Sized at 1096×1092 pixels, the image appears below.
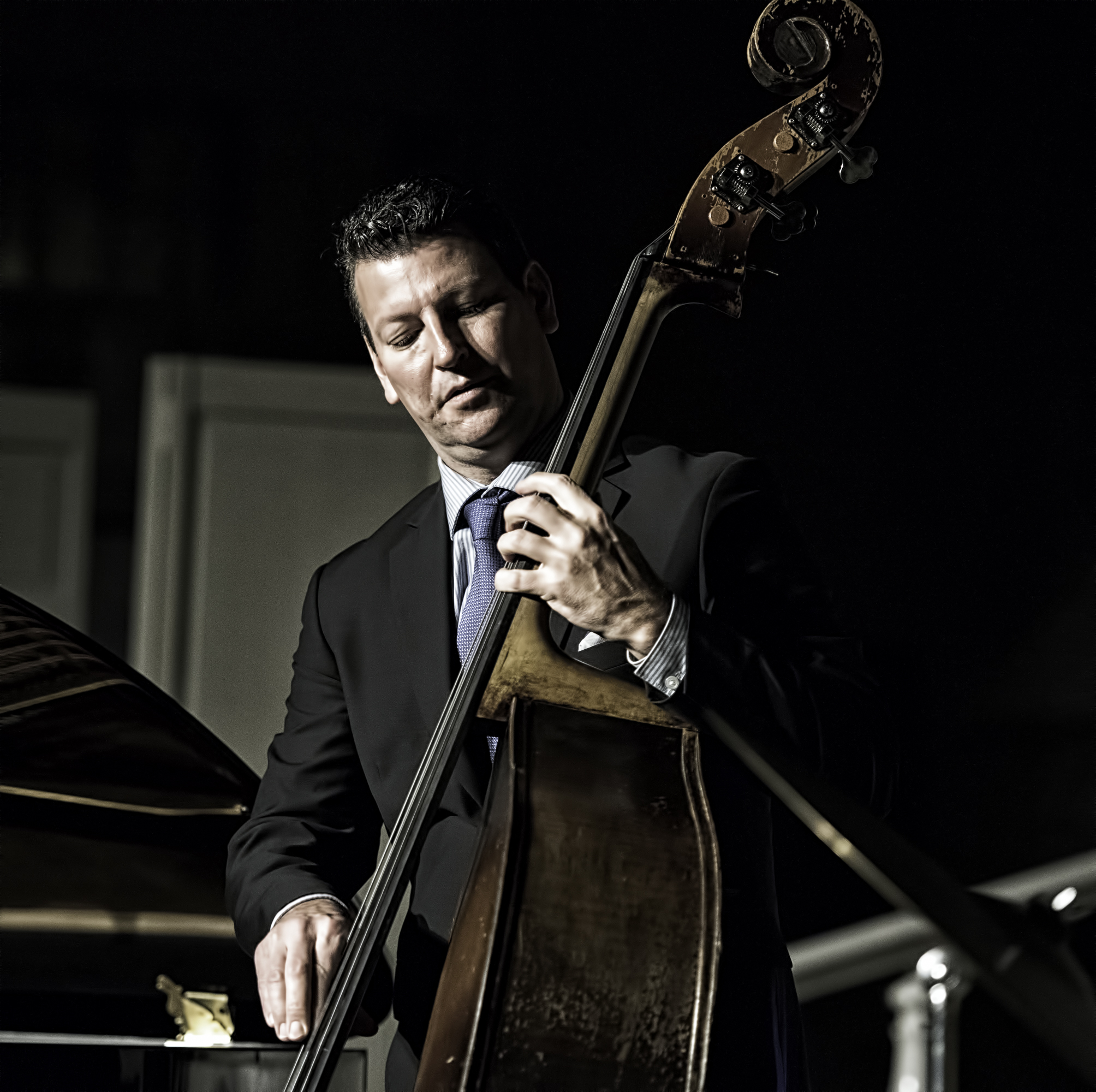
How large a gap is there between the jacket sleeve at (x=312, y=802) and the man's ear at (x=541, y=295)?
359 mm

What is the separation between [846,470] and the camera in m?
1.59

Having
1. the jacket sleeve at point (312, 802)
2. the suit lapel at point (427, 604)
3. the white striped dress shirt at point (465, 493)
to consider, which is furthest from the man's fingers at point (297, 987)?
the white striped dress shirt at point (465, 493)

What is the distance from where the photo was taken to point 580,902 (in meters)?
0.77

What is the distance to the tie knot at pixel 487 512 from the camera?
1.14 m

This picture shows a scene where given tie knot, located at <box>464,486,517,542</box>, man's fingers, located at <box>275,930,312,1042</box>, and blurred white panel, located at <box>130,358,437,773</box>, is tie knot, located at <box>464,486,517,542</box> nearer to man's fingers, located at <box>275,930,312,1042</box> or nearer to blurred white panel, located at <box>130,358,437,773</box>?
man's fingers, located at <box>275,930,312,1042</box>

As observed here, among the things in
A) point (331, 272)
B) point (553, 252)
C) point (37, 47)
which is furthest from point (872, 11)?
point (37, 47)

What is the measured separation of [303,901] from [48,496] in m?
1.09

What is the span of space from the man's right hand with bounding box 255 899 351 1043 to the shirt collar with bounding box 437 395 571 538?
1.23 feet

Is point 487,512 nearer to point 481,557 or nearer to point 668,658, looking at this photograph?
point 481,557

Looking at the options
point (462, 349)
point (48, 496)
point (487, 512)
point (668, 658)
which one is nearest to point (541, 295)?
point (462, 349)

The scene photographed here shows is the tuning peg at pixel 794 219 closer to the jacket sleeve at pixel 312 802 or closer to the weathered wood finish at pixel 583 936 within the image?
the weathered wood finish at pixel 583 936

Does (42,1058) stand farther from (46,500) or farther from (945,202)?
(945,202)

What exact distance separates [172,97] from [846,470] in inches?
43.5

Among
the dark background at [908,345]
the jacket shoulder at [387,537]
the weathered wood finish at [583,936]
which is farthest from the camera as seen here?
the dark background at [908,345]
